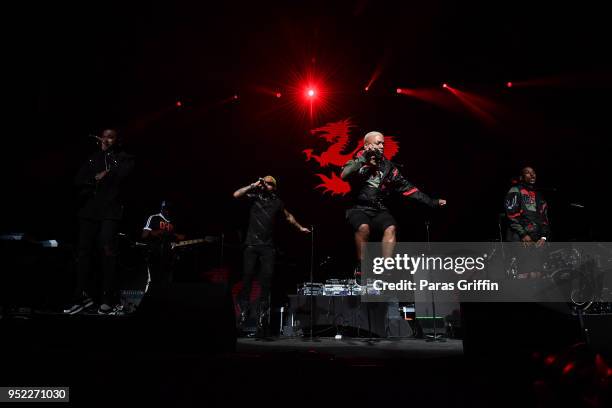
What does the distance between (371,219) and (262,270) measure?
187cm

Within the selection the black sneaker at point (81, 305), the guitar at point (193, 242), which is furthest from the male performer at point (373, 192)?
the guitar at point (193, 242)

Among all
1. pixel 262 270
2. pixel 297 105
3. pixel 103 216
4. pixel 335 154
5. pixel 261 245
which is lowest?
pixel 262 270

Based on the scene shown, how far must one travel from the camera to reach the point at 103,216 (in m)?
5.12

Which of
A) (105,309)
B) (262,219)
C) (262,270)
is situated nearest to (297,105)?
(262,219)

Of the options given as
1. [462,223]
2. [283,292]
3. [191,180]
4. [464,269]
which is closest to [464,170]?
[462,223]

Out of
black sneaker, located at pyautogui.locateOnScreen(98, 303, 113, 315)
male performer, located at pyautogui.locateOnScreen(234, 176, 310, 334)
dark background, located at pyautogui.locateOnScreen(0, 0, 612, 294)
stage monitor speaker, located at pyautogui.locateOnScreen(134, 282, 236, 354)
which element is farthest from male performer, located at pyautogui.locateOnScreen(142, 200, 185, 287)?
stage monitor speaker, located at pyautogui.locateOnScreen(134, 282, 236, 354)

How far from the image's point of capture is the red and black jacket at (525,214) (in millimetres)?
6648

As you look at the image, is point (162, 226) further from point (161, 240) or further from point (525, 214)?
point (525, 214)

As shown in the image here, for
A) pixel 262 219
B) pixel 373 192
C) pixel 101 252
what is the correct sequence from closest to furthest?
pixel 101 252, pixel 373 192, pixel 262 219

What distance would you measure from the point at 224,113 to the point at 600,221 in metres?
7.66

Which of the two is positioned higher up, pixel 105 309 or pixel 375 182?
pixel 375 182

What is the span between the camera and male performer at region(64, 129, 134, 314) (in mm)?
4965

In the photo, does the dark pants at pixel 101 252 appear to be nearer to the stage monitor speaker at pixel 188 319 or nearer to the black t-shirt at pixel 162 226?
the stage monitor speaker at pixel 188 319

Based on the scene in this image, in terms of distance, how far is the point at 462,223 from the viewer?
861 cm
